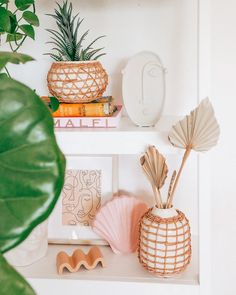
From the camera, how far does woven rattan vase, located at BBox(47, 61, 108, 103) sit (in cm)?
123

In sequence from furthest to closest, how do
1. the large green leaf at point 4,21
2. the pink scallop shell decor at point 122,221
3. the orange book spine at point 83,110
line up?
the pink scallop shell decor at point 122,221 → the orange book spine at point 83,110 → the large green leaf at point 4,21

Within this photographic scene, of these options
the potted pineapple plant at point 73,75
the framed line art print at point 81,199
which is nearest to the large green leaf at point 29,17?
the potted pineapple plant at point 73,75

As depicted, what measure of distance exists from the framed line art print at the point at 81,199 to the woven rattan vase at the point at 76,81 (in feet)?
0.81

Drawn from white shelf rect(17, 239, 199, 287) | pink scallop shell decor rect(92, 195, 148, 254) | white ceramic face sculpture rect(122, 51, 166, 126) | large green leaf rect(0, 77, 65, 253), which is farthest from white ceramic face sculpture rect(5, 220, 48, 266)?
large green leaf rect(0, 77, 65, 253)

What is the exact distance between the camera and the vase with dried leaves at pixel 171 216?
1157mm

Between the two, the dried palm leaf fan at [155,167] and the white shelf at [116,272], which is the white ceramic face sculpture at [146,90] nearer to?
the dried palm leaf fan at [155,167]

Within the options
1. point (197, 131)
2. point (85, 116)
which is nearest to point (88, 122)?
point (85, 116)

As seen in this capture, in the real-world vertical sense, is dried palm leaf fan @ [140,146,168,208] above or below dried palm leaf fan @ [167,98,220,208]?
below

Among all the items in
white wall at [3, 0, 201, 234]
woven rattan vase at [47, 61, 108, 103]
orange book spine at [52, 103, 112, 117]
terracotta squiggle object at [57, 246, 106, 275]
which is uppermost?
white wall at [3, 0, 201, 234]

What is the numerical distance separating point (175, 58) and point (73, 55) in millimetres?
300

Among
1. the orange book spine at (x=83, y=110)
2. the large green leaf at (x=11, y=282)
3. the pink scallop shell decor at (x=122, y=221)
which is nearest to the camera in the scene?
the large green leaf at (x=11, y=282)

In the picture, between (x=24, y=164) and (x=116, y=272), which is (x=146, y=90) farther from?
(x=24, y=164)

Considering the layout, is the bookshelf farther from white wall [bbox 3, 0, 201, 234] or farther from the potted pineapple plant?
white wall [bbox 3, 0, 201, 234]

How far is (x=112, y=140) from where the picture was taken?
1.20 meters
